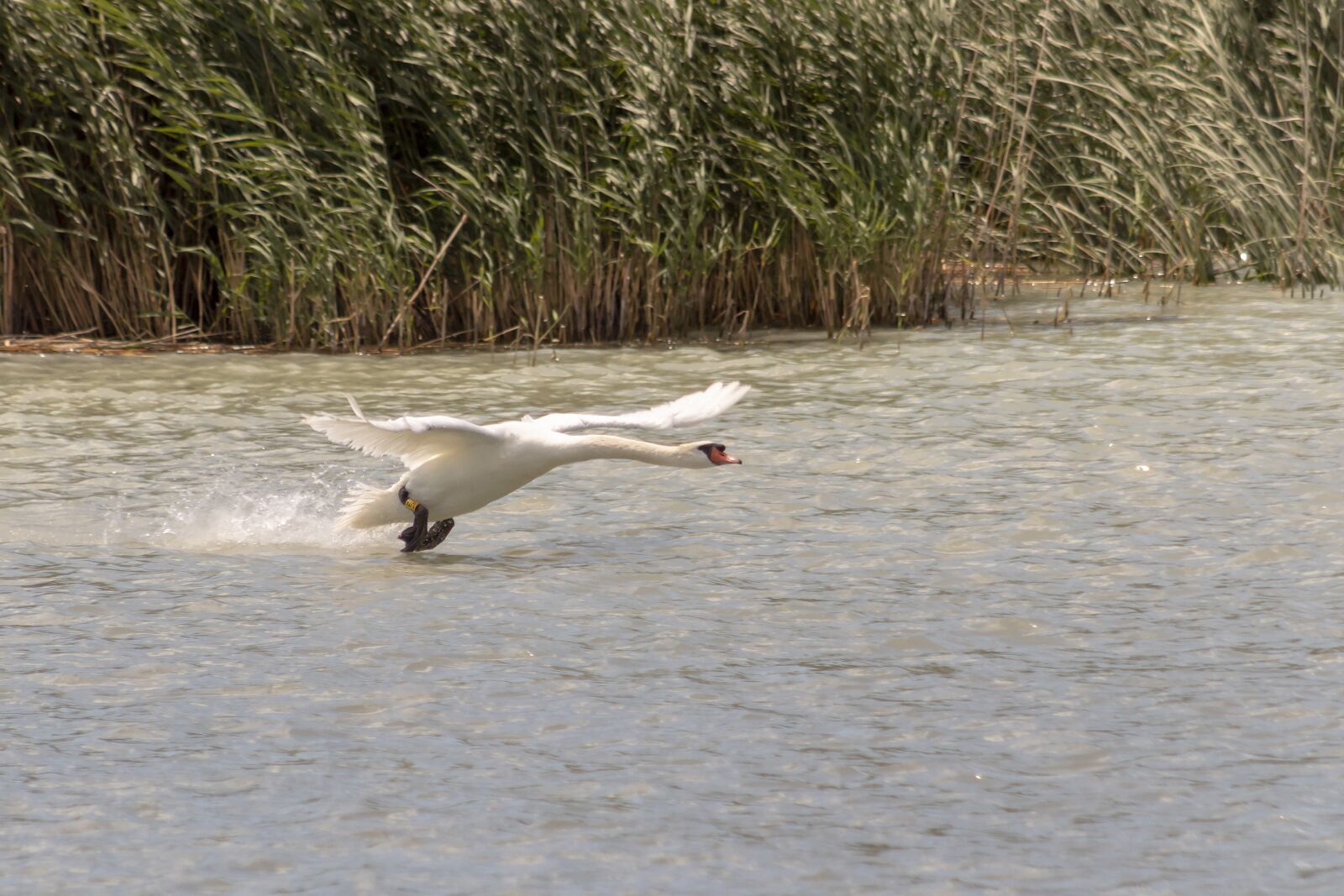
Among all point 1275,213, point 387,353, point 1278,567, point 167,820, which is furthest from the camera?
point 1275,213

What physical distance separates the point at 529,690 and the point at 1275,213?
9059 mm

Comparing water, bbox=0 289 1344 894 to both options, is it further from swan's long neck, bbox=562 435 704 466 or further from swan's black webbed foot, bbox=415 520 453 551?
swan's long neck, bbox=562 435 704 466

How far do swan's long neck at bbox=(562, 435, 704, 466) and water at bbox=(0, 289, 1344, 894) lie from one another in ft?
0.92

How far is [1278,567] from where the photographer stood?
5820mm

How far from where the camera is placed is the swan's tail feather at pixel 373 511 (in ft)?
21.6

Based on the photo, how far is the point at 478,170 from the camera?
10.0 meters

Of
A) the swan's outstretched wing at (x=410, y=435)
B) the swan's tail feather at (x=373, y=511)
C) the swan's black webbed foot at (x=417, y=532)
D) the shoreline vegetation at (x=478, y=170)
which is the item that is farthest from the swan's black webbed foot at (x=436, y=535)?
the shoreline vegetation at (x=478, y=170)

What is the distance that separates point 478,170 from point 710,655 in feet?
18.0

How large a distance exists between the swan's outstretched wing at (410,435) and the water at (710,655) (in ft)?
1.19

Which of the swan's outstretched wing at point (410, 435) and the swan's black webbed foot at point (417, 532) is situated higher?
the swan's outstretched wing at point (410, 435)

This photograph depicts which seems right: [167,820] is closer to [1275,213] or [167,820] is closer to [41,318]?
[41,318]

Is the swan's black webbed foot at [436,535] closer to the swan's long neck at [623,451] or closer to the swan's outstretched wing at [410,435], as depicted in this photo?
the swan's outstretched wing at [410,435]

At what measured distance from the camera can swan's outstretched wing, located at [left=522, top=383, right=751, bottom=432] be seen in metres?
6.62

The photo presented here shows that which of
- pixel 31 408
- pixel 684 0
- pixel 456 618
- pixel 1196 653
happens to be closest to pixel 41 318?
pixel 31 408
